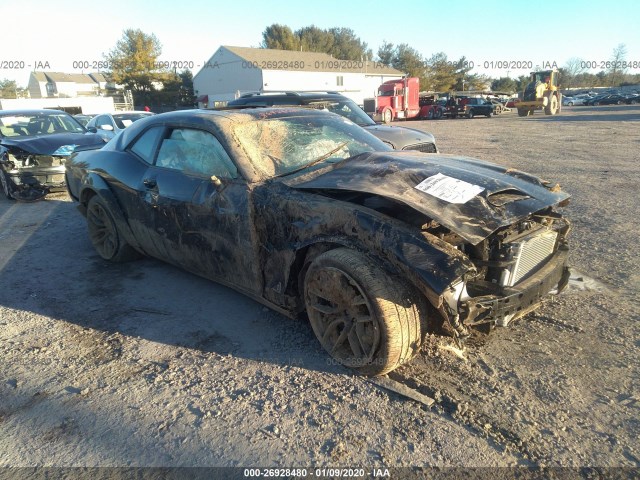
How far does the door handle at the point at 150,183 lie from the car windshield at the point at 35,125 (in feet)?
19.7

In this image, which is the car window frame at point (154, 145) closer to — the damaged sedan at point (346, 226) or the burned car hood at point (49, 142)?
the damaged sedan at point (346, 226)

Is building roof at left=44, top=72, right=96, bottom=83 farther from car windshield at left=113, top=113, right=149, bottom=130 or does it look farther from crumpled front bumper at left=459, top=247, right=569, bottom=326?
crumpled front bumper at left=459, top=247, right=569, bottom=326

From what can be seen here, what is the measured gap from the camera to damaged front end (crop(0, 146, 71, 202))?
7.34 metres

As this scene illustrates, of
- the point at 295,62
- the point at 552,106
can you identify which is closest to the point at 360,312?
the point at 552,106

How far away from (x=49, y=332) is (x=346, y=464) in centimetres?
257

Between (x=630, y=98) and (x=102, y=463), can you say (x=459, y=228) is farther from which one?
(x=630, y=98)

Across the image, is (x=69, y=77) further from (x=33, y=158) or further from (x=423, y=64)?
(x=33, y=158)

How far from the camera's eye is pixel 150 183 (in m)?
3.79

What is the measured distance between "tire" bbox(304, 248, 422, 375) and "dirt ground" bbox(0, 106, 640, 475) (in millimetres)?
149

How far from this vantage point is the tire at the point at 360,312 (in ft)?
7.98

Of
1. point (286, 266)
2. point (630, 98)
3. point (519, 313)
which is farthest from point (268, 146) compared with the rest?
point (630, 98)

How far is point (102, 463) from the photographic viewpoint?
2.12 meters

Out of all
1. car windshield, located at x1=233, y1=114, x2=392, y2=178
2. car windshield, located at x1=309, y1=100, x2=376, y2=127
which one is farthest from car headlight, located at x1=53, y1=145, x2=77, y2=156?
car windshield, located at x1=233, y1=114, x2=392, y2=178

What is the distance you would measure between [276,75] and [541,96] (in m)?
25.0
